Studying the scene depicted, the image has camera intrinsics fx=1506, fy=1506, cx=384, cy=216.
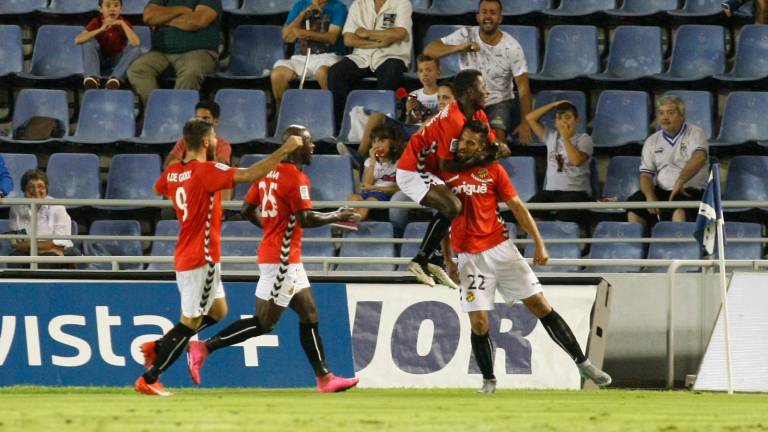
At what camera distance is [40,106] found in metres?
16.7

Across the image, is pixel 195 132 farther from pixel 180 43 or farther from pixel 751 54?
pixel 751 54

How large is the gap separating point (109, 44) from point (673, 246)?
6.71 m

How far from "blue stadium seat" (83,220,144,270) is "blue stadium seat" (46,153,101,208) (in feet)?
1.33

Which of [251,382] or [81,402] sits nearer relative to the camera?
[81,402]

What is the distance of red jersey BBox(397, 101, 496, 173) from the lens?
37.8 feet

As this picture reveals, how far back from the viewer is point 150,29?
1747cm

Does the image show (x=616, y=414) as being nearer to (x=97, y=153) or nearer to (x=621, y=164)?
(x=621, y=164)

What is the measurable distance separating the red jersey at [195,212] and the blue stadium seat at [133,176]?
14.5ft

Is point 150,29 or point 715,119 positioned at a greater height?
point 150,29

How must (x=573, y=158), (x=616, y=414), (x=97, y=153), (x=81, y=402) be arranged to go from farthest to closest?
(x=97, y=153) < (x=573, y=158) < (x=81, y=402) < (x=616, y=414)

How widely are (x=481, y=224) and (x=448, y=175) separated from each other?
0.46 meters

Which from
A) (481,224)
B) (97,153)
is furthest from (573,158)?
(97,153)

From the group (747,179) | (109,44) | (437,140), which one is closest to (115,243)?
(109,44)

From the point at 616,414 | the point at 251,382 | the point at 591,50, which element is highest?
the point at 591,50
